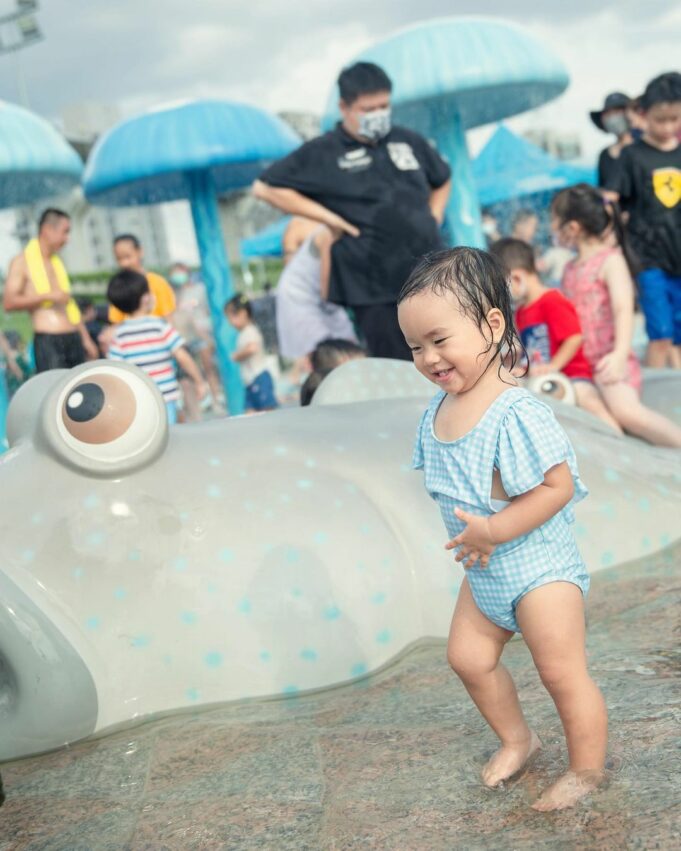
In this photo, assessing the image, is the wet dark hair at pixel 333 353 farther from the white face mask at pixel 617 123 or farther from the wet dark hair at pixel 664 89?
the white face mask at pixel 617 123

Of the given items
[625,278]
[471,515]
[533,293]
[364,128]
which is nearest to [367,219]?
[364,128]

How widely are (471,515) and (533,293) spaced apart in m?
2.92

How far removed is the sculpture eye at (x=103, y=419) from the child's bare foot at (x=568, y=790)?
1286 mm

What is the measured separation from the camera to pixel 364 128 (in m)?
4.38

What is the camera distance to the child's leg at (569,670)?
1.69 metres

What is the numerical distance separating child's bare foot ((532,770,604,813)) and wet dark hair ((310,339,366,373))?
244cm

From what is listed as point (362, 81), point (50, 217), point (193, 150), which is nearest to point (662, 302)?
point (362, 81)

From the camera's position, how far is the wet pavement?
1598 mm

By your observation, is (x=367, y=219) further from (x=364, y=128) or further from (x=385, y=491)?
(x=385, y=491)

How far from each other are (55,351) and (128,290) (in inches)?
42.3

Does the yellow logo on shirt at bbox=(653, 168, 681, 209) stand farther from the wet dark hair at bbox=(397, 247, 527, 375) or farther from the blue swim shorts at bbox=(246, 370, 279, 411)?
the wet dark hair at bbox=(397, 247, 527, 375)

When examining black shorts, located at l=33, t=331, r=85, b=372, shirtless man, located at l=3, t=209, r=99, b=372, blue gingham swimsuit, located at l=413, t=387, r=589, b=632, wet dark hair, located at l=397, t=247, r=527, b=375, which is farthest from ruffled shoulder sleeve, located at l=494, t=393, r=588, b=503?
black shorts, located at l=33, t=331, r=85, b=372

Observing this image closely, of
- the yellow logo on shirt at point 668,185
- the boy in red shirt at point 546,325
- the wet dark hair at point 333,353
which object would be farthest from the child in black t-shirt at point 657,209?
the wet dark hair at point 333,353

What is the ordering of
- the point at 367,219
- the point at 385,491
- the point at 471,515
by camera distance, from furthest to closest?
the point at 367,219, the point at 385,491, the point at 471,515
